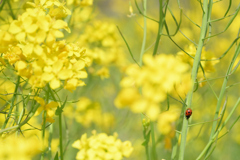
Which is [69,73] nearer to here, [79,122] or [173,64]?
[173,64]

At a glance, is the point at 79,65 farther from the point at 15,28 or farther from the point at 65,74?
the point at 15,28

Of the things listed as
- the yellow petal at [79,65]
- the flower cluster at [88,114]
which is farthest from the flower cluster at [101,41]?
the yellow petal at [79,65]

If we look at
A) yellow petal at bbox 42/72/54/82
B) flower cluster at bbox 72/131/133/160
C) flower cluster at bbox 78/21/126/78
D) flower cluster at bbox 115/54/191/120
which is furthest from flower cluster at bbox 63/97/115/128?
flower cluster at bbox 115/54/191/120

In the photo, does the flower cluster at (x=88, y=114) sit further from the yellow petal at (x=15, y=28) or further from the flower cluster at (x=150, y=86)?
the flower cluster at (x=150, y=86)

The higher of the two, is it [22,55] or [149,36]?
[149,36]

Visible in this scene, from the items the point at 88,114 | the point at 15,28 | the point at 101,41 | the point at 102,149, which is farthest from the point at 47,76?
the point at 88,114

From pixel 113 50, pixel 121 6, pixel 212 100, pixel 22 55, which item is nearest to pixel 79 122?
pixel 113 50
